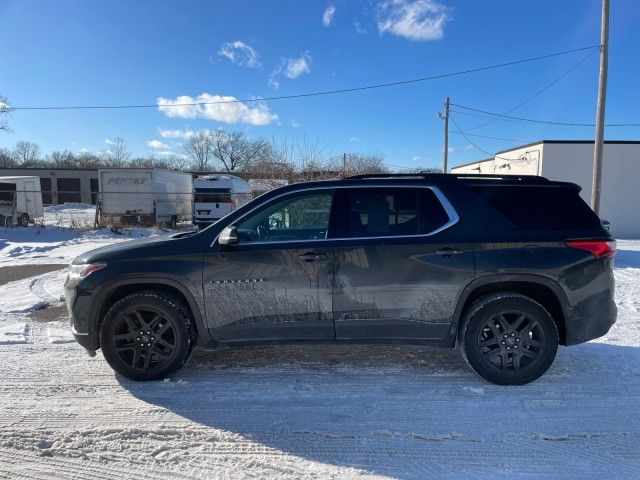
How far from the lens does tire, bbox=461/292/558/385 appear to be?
3.70 metres

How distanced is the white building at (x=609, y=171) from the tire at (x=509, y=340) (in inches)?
732

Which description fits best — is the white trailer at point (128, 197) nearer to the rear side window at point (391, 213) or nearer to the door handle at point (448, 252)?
the rear side window at point (391, 213)

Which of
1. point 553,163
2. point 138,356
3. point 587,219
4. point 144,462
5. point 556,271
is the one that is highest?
point 553,163

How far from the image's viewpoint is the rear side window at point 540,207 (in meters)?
3.74

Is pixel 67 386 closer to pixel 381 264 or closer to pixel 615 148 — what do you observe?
pixel 381 264

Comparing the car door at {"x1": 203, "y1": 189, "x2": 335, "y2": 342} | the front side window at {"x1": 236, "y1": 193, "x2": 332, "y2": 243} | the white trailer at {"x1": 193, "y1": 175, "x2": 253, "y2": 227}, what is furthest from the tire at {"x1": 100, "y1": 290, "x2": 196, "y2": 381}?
the white trailer at {"x1": 193, "y1": 175, "x2": 253, "y2": 227}

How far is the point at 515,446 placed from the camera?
2.88m

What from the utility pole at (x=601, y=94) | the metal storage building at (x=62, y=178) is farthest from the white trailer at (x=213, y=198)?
the metal storage building at (x=62, y=178)

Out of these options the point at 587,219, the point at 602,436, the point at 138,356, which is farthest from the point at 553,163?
the point at 138,356

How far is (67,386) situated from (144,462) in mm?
1541

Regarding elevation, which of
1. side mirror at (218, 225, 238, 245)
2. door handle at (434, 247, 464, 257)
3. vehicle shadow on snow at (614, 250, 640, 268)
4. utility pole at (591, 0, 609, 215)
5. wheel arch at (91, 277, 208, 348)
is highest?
utility pole at (591, 0, 609, 215)

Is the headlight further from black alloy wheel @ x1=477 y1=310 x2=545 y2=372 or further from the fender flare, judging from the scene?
black alloy wheel @ x1=477 y1=310 x2=545 y2=372

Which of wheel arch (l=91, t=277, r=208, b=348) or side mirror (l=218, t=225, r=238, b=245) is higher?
side mirror (l=218, t=225, r=238, b=245)

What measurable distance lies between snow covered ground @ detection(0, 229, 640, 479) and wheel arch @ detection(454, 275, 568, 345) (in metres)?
0.58
